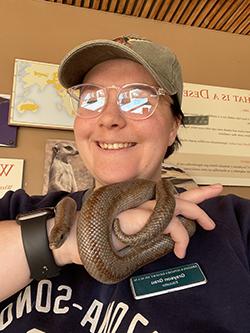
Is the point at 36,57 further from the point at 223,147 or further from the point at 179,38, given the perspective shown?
the point at 223,147

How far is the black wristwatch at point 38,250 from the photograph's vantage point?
0.59m

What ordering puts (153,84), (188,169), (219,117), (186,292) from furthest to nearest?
(219,117) < (188,169) < (153,84) < (186,292)

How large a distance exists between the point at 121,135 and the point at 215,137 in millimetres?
1129

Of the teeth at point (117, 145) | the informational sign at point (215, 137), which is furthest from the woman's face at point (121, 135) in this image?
the informational sign at point (215, 137)

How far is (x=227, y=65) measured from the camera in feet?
6.34

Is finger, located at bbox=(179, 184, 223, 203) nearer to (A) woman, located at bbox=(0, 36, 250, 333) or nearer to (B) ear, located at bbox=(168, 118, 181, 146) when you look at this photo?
(A) woman, located at bbox=(0, 36, 250, 333)

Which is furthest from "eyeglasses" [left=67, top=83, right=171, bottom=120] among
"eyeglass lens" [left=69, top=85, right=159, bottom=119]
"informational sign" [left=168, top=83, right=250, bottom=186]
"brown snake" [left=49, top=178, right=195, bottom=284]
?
"informational sign" [left=168, top=83, right=250, bottom=186]

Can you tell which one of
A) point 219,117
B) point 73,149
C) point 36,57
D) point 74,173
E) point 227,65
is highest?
point 227,65

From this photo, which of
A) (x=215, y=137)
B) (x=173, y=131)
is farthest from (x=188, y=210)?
(x=215, y=137)

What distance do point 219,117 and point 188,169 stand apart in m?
0.35

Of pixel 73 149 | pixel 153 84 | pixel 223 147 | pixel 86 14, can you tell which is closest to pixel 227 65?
pixel 223 147

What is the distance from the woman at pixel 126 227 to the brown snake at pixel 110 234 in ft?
0.06

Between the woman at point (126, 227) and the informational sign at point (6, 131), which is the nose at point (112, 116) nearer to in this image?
the woman at point (126, 227)

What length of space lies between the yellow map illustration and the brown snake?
1006mm
